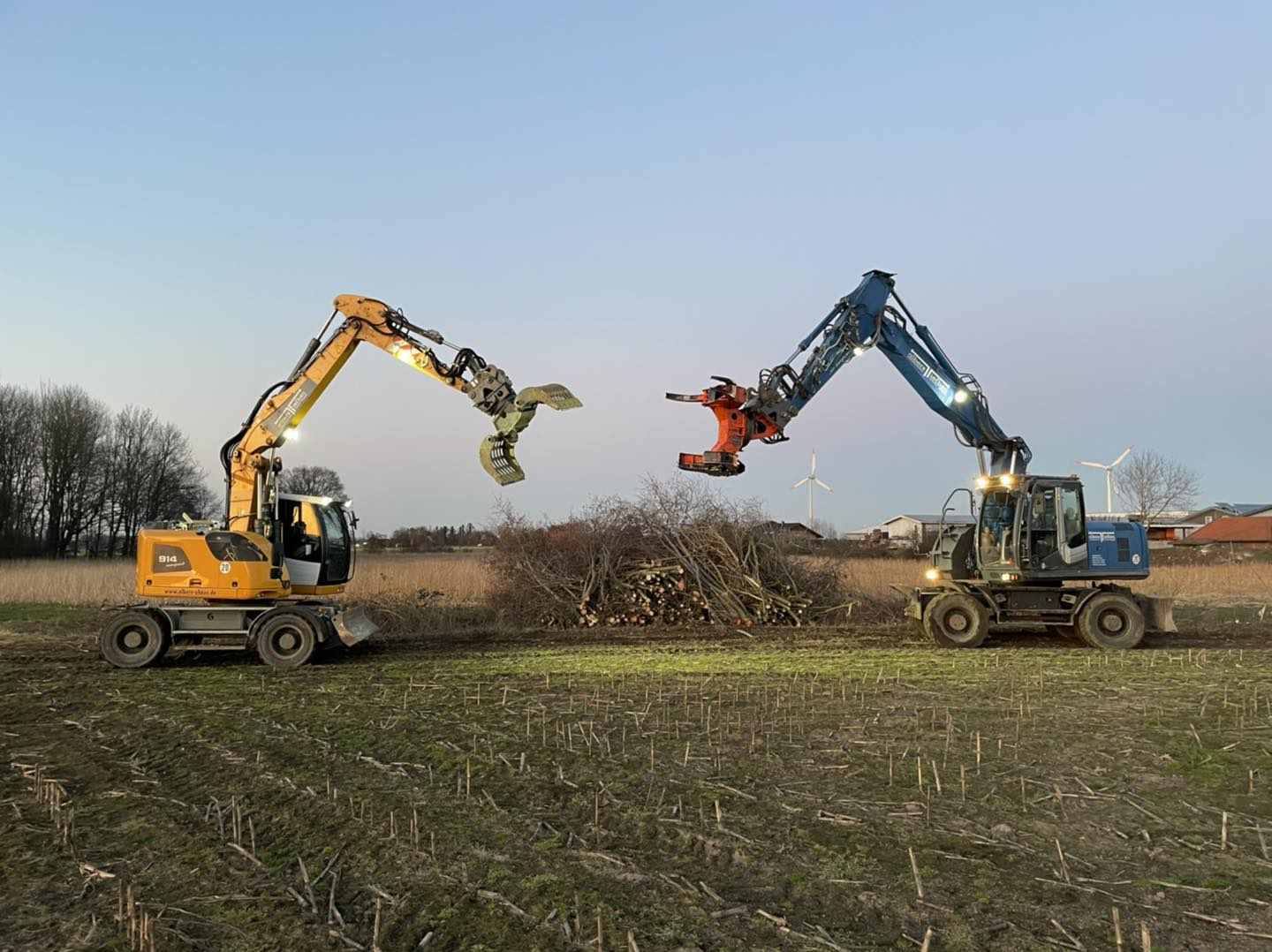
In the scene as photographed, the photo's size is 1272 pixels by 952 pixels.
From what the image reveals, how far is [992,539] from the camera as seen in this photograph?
14922 millimetres

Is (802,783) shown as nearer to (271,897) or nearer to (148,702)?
(271,897)

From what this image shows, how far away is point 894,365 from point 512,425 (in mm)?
7937

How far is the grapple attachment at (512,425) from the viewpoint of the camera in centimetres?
1233

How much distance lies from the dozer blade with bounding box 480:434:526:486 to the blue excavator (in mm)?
2887

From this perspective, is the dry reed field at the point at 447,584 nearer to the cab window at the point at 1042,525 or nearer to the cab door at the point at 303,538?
the cab window at the point at 1042,525

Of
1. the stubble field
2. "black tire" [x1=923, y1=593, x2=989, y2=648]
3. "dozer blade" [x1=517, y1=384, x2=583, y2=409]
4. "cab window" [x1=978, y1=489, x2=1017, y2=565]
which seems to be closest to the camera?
the stubble field

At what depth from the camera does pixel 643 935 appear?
13.0 feet

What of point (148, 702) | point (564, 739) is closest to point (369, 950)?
point (564, 739)

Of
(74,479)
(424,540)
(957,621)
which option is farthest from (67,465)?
(957,621)

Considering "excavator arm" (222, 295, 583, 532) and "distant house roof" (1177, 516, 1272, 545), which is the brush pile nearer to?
"excavator arm" (222, 295, 583, 532)

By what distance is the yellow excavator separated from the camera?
12.5 metres

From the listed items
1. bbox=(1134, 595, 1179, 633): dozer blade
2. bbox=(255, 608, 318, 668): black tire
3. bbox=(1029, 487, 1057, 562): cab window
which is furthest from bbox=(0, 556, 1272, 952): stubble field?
bbox=(1029, 487, 1057, 562): cab window

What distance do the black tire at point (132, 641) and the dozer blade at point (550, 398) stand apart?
640 centimetres

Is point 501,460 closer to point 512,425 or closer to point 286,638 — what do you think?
point 512,425
